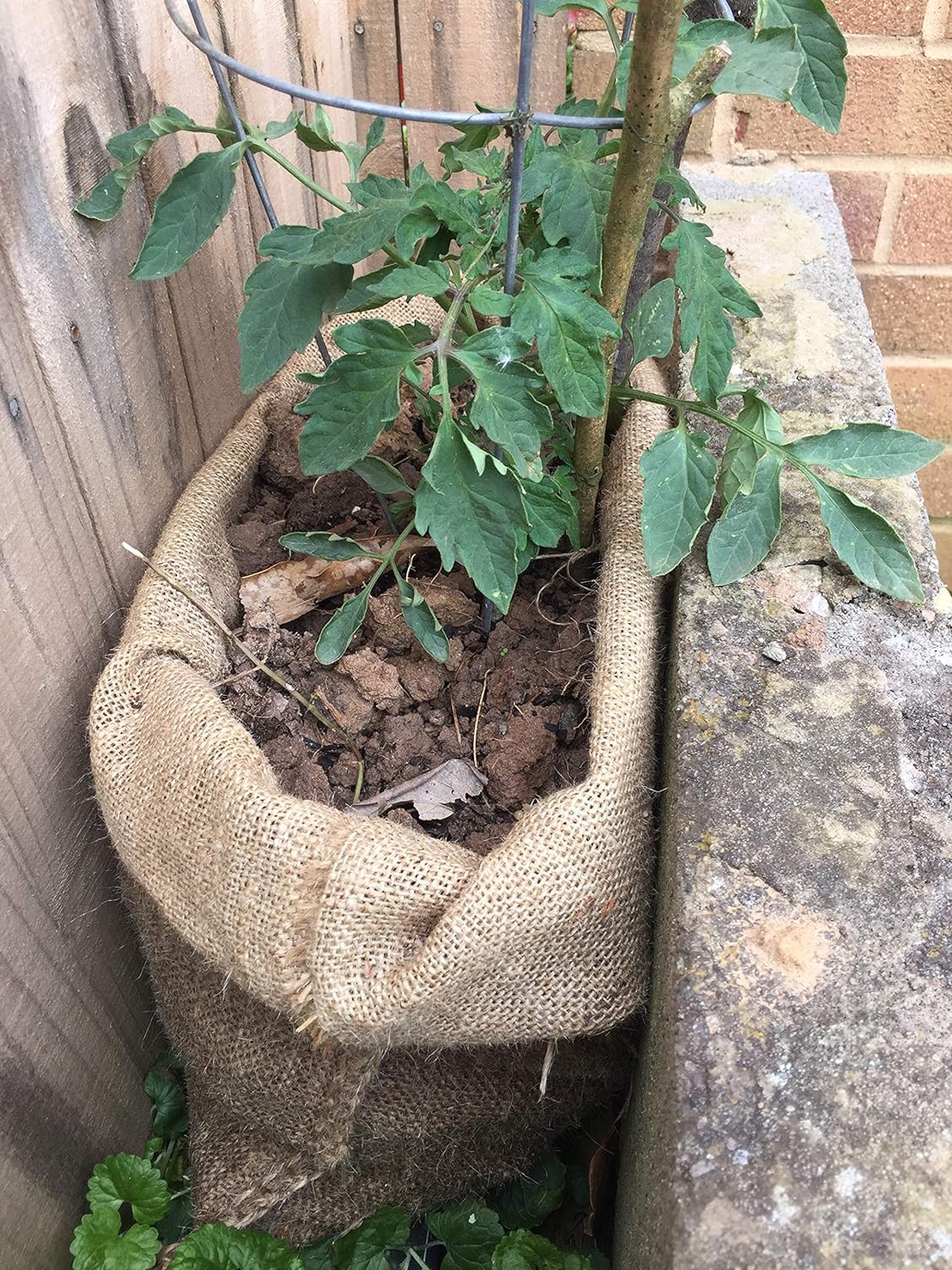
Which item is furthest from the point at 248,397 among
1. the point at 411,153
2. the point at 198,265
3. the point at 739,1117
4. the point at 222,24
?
the point at 739,1117

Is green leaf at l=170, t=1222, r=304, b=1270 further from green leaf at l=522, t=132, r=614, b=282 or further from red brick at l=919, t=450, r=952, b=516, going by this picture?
red brick at l=919, t=450, r=952, b=516

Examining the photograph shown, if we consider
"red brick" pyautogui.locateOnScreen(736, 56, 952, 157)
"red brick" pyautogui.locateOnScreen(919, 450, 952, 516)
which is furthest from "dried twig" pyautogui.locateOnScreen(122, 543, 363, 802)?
"red brick" pyautogui.locateOnScreen(919, 450, 952, 516)

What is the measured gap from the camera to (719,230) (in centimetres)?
144

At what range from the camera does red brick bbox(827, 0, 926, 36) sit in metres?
1.42

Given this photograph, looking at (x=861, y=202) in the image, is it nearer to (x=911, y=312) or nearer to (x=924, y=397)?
(x=911, y=312)

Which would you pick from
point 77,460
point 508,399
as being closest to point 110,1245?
point 77,460

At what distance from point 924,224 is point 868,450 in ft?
2.87

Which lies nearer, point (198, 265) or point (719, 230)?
point (198, 265)

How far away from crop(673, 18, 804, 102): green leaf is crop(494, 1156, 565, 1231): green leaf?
1093 millimetres

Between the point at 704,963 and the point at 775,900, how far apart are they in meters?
0.08

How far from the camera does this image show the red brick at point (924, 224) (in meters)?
1.59

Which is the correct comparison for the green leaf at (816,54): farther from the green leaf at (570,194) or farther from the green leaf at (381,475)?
the green leaf at (381,475)

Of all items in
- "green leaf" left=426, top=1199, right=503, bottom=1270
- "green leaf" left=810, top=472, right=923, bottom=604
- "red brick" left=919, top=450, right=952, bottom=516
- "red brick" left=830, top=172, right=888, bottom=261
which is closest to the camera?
"green leaf" left=810, top=472, right=923, bottom=604

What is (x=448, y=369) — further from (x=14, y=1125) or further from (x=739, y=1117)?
(x=14, y=1125)
